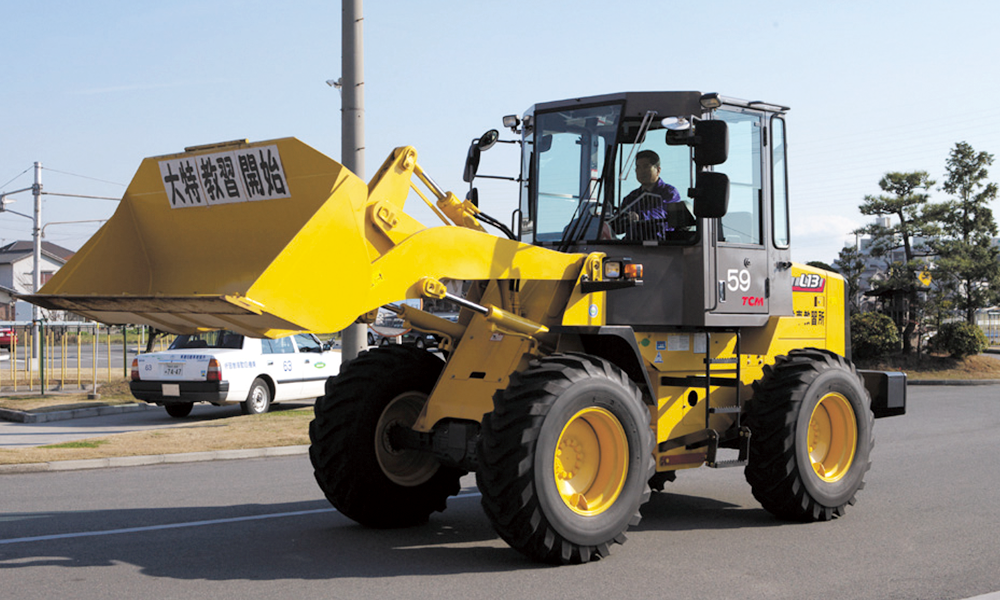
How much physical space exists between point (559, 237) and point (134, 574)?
3801 millimetres

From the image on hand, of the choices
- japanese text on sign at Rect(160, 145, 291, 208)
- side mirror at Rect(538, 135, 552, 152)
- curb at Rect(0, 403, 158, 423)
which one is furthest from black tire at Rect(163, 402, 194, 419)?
japanese text on sign at Rect(160, 145, 291, 208)

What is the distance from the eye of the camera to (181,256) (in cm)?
655

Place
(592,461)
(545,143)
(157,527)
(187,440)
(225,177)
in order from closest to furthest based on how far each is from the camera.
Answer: (225,177), (592,461), (157,527), (545,143), (187,440)

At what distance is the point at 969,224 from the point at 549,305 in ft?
104

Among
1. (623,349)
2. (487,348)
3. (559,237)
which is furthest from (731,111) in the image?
(487,348)

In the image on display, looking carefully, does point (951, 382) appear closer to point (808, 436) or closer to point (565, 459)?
point (808, 436)

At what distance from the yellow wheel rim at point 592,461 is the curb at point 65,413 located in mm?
13510

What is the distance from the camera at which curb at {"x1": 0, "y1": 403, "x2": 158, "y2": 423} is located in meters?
17.2

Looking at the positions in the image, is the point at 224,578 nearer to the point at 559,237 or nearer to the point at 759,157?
the point at 559,237

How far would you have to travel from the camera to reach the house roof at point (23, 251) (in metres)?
80.0

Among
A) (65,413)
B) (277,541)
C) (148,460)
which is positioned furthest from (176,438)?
(277,541)

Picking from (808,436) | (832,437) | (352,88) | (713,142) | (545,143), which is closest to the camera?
(713,142)

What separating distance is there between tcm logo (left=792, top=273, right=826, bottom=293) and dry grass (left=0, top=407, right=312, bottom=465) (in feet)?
23.7

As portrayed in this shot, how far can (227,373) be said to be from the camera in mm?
16750
